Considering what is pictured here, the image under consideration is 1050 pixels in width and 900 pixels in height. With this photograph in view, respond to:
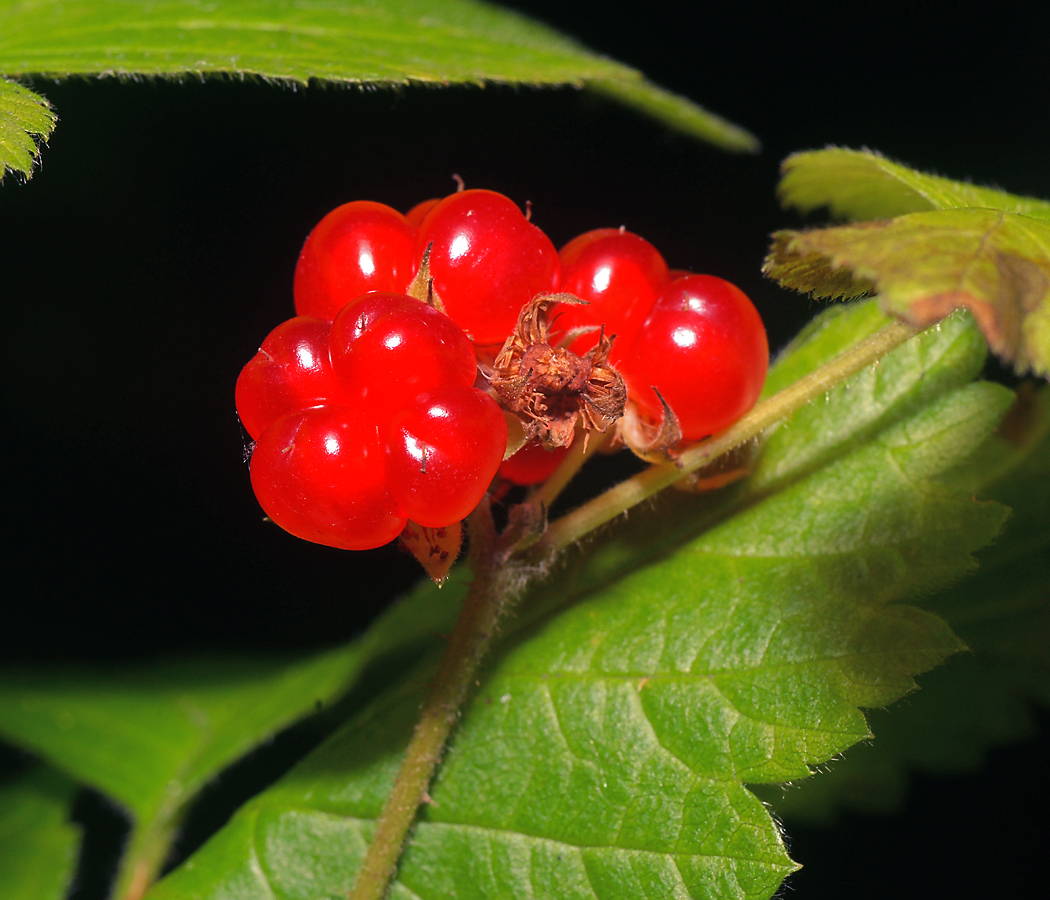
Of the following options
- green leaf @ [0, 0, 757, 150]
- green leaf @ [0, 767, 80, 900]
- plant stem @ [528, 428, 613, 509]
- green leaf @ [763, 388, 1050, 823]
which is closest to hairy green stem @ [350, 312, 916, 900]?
plant stem @ [528, 428, 613, 509]

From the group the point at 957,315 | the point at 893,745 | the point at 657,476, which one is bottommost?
the point at 893,745

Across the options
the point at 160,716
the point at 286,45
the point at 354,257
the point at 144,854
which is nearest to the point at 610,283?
the point at 354,257

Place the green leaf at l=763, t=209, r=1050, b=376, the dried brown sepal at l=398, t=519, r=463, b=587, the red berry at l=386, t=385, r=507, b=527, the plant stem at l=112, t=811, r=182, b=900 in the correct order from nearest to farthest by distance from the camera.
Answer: the green leaf at l=763, t=209, r=1050, b=376, the red berry at l=386, t=385, r=507, b=527, the dried brown sepal at l=398, t=519, r=463, b=587, the plant stem at l=112, t=811, r=182, b=900

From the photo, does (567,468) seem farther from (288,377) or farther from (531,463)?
(288,377)

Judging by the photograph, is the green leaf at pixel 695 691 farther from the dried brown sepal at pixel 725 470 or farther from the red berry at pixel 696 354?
the red berry at pixel 696 354

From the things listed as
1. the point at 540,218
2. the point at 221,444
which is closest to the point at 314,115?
the point at 540,218

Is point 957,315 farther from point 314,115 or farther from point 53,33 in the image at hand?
point 314,115

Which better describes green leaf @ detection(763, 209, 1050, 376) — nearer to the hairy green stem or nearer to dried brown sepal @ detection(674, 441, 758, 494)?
the hairy green stem
